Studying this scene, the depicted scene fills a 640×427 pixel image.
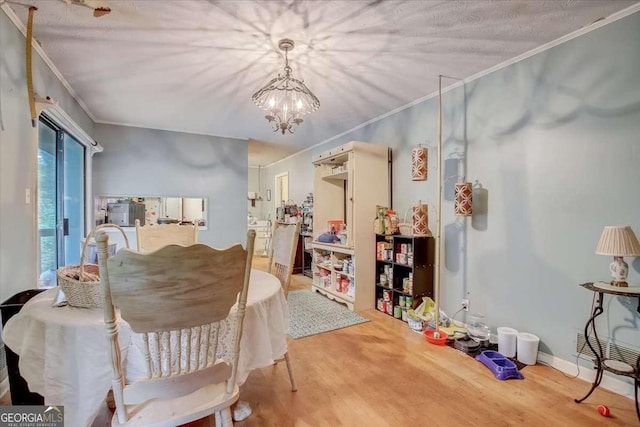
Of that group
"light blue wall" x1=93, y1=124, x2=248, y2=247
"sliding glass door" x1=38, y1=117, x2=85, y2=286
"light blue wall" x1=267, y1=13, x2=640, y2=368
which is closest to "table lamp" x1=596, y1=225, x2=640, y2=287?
"light blue wall" x1=267, y1=13, x2=640, y2=368

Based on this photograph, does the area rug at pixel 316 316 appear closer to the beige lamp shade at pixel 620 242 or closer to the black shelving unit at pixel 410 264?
the black shelving unit at pixel 410 264

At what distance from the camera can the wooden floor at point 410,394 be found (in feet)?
5.57

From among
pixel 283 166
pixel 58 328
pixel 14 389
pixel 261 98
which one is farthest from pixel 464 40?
pixel 283 166

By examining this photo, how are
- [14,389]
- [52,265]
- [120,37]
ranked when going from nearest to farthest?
[14,389], [120,37], [52,265]

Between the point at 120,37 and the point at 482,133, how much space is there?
301 cm

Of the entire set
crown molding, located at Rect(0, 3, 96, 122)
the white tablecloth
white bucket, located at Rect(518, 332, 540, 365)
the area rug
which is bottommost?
the area rug

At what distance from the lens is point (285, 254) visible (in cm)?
203

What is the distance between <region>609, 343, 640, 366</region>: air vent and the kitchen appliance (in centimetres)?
530

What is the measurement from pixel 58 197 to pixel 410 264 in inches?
149

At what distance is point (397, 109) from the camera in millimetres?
3727

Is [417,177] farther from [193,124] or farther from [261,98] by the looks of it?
[193,124]

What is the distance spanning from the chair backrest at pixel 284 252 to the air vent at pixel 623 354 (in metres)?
2.11

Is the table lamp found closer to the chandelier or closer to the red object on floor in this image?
the red object on floor

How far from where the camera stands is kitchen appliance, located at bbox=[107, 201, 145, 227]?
4496 millimetres
